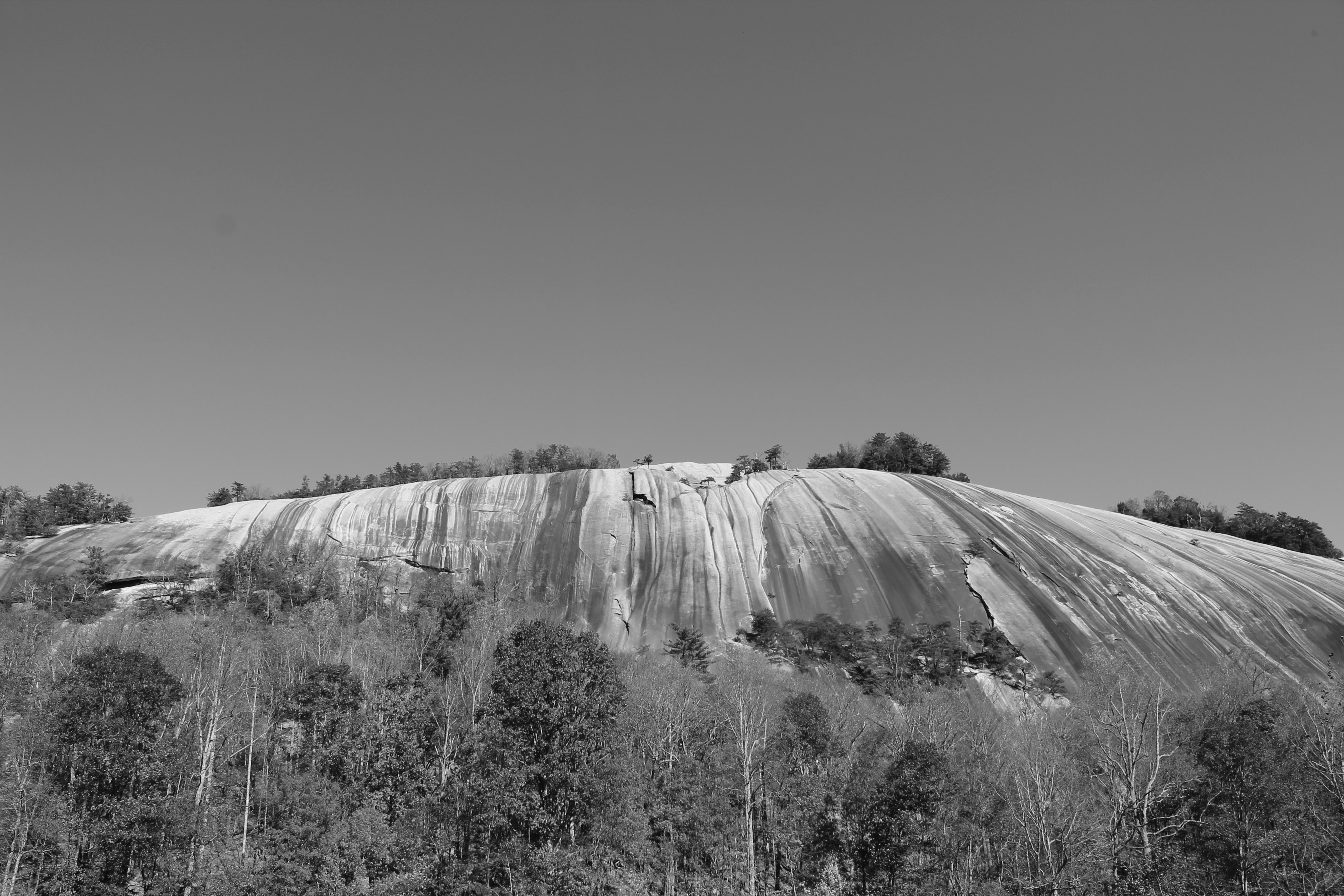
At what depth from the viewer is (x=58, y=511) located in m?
90.8

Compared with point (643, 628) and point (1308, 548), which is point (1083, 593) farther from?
point (1308, 548)

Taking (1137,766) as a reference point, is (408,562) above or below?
above

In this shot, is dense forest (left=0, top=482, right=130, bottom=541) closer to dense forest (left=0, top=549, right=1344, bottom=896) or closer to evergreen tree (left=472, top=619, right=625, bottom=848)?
dense forest (left=0, top=549, right=1344, bottom=896)

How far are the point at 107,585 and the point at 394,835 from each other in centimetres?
5680

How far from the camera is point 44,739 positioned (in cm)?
3503

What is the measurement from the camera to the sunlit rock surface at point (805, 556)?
70.4 m

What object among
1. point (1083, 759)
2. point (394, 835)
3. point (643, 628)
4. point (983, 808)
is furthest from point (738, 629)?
point (394, 835)

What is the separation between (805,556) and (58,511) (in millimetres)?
72018

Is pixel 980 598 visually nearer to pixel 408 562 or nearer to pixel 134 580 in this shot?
pixel 408 562

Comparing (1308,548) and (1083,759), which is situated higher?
(1308,548)

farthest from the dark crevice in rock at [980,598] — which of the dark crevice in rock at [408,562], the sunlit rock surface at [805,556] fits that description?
the dark crevice in rock at [408,562]

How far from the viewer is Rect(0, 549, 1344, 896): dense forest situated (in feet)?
103

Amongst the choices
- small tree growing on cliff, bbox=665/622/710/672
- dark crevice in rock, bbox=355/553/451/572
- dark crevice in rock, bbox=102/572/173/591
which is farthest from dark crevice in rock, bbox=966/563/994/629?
dark crevice in rock, bbox=102/572/173/591

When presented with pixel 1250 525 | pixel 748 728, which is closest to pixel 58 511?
pixel 748 728
